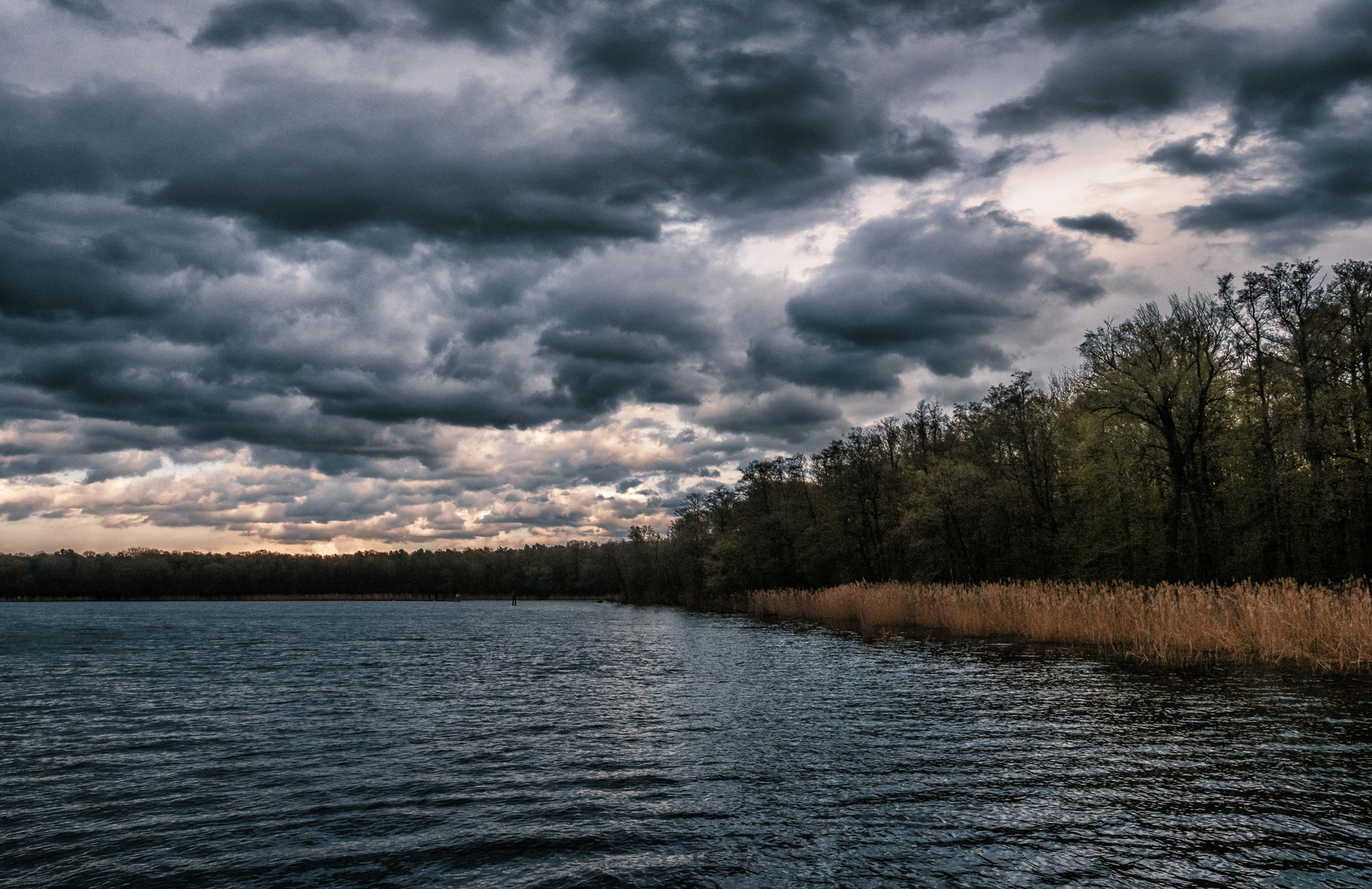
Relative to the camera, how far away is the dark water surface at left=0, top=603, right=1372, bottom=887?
9.16 metres

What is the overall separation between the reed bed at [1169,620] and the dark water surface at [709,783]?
9.30 ft

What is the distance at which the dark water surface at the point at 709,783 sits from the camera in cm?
916

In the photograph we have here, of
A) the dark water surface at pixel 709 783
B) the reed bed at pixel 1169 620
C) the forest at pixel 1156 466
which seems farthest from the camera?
the forest at pixel 1156 466

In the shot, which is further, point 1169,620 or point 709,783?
point 1169,620

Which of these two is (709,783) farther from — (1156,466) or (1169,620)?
(1156,466)

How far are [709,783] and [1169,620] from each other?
887 inches

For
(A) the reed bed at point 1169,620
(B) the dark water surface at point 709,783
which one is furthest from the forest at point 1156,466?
(B) the dark water surface at point 709,783

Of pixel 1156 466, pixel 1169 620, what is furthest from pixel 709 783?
pixel 1156 466

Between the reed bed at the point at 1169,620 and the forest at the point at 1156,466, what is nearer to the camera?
the reed bed at the point at 1169,620

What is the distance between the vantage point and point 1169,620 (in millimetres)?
27844

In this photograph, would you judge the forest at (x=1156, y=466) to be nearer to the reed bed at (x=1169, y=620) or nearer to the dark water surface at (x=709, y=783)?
the reed bed at (x=1169, y=620)

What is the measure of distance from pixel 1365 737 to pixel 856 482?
196 ft

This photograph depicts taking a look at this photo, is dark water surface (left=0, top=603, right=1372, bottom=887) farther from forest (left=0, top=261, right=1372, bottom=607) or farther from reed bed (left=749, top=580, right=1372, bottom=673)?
forest (left=0, top=261, right=1372, bottom=607)

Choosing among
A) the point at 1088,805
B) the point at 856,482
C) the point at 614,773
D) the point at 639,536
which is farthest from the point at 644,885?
the point at 639,536
